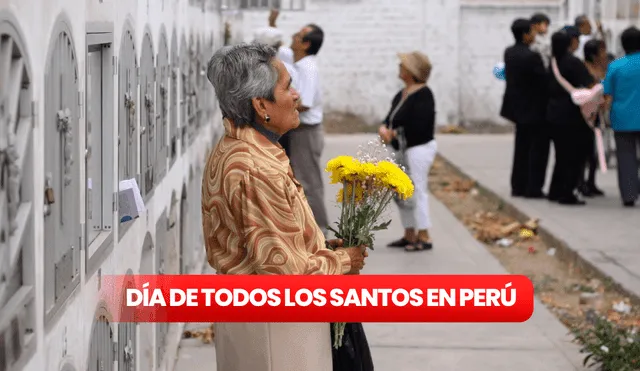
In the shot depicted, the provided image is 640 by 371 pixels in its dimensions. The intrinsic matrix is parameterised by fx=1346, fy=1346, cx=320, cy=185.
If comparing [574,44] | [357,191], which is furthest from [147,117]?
[574,44]

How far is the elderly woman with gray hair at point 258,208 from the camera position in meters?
3.69

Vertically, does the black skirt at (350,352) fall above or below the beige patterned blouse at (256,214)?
below

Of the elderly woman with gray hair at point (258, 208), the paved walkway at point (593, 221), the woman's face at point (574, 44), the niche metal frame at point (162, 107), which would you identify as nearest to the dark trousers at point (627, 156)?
the paved walkway at point (593, 221)

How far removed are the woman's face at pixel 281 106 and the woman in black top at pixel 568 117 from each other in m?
9.08

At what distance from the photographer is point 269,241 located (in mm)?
3674

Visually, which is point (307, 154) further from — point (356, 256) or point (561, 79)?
point (356, 256)

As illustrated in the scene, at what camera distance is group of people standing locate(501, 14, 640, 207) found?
1232 cm

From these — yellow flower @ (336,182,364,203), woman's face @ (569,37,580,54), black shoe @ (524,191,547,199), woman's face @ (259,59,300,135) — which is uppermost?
woman's face @ (259,59,300,135)

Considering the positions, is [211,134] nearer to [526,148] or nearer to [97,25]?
[526,148]

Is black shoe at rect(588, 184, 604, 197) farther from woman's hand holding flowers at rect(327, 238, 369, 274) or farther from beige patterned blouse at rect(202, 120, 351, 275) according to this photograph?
beige patterned blouse at rect(202, 120, 351, 275)

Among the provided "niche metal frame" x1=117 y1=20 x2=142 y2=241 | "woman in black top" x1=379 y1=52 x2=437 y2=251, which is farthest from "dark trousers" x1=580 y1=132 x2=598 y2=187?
"niche metal frame" x1=117 y1=20 x2=142 y2=241

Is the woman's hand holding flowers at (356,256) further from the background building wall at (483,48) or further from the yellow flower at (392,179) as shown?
the background building wall at (483,48)

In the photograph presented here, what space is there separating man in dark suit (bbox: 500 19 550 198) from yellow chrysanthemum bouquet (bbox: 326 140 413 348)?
349 inches

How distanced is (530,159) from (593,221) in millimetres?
1600
